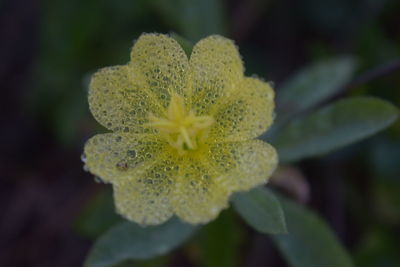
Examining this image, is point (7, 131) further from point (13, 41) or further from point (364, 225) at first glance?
point (364, 225)

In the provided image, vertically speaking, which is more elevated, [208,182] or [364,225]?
[208,182]

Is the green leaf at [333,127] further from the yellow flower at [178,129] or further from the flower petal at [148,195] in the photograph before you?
the flower petal at [148,195]

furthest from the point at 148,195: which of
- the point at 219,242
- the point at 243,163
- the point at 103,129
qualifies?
the point at 103,129

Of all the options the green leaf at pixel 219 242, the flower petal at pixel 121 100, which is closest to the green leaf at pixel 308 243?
the green leaf at pixel 219 242

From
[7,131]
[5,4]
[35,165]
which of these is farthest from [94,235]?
[5,4]

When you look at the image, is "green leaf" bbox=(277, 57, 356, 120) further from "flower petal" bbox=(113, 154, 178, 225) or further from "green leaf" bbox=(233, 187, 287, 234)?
"flower petal" bbox=(113, 154, 178, 225)

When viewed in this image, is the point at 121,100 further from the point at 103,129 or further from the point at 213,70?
the point at 103,129
